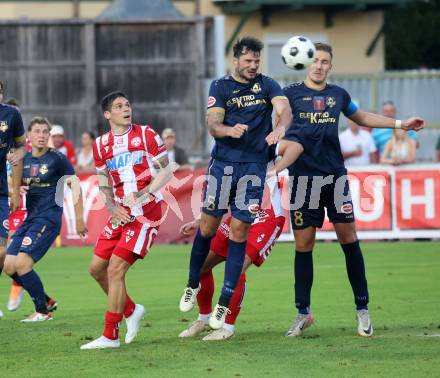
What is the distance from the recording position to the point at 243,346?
10.1 m

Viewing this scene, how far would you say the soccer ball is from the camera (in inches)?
428

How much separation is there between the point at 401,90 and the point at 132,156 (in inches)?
663

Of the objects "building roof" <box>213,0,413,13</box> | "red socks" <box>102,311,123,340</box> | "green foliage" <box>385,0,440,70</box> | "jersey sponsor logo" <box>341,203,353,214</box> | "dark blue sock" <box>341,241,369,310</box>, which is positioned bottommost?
"red socks" <box>102,311,123,340</box>


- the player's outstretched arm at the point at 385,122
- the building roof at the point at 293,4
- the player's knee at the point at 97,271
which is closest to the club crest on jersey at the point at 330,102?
the player's outstretched arm at the point at 385,122

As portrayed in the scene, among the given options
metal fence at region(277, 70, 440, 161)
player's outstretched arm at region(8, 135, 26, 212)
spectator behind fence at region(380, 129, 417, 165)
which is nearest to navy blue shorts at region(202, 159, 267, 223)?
player's outstretched arm at region(8, 135, 26, 212)

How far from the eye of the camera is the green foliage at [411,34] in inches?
1544

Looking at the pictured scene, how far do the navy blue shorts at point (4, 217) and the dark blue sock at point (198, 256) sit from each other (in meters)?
1.84

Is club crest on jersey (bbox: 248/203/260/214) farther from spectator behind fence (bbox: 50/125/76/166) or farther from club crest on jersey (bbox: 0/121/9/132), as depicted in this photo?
spectator behind fence (bbox: 50/125/76/166)

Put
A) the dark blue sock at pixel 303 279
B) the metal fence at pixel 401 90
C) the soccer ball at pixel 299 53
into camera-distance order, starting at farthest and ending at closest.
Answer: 1. the metal fence at pixel 401 90
2. the soccer ball at pixel 299 53
3. the dark blue sock at pixel 303 279

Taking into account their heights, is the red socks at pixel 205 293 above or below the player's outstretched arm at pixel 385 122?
below

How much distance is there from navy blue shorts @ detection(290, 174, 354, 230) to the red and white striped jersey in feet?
4.02

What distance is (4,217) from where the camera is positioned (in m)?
11.3

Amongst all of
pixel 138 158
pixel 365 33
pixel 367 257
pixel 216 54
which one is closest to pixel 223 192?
pixel 138 158

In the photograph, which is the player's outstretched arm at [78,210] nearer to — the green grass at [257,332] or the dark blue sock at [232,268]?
the green grass at [257,332]
